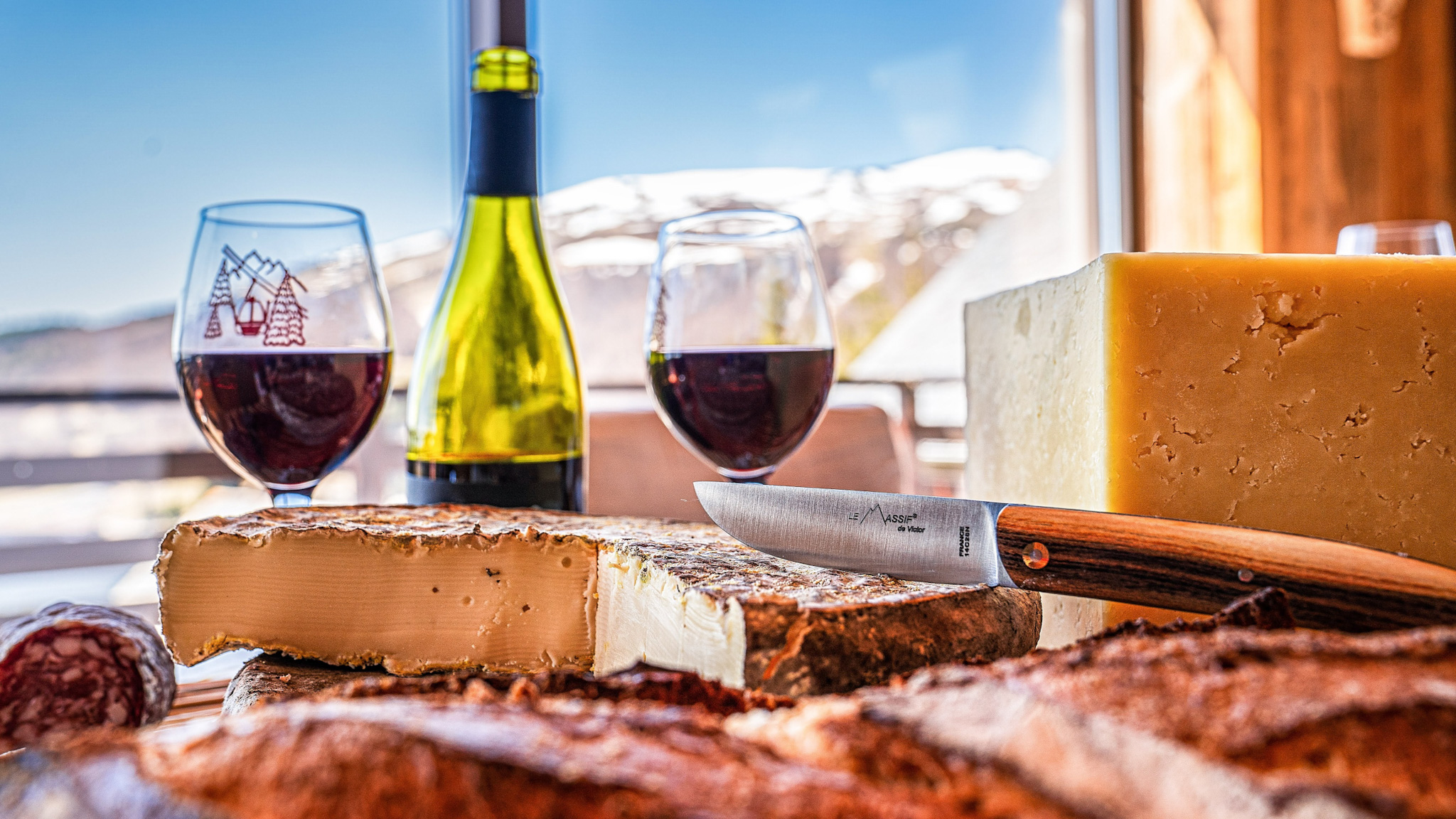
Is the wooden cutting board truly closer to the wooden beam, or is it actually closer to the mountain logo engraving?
the mountain logo engraving

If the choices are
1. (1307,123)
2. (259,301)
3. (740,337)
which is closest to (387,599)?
(259,301)

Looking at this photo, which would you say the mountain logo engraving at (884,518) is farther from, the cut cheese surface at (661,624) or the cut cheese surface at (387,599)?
the cut cheese surface at (387,599)

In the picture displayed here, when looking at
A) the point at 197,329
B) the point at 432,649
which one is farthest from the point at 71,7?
the point at 432,649

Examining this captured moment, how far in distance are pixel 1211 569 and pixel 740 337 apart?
50 centimetres

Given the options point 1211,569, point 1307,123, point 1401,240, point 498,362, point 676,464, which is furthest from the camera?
point 1307,123

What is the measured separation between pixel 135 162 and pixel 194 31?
39 cm

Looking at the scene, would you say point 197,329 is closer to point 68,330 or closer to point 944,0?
point 68,330

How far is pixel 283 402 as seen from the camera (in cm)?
87

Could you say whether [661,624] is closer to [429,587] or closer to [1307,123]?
[429,587]

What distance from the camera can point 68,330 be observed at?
8.73 ft

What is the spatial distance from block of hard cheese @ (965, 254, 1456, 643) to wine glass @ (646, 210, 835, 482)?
0.29 meters

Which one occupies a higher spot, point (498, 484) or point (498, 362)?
point (498, 362)

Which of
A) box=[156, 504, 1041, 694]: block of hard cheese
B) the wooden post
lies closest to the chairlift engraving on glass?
box=[156, 504, 1041, 694]: block of hard cheese

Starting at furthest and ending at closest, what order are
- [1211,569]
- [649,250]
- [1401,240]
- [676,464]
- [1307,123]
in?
[1307,123] < [649,250] < [1401,240] < [676,464] < [1211,569]
